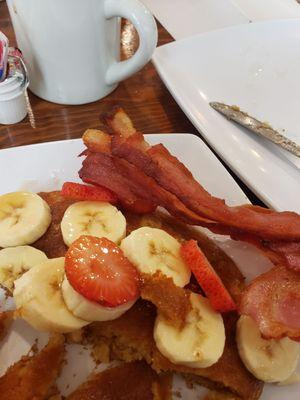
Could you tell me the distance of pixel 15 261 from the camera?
3.21 feet

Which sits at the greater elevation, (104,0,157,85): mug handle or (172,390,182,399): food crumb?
(104,0,157,85): mug handle

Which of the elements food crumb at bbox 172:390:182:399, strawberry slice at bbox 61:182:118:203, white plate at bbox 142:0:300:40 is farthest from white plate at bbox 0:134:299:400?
white plate at bbox 142:0:300:40

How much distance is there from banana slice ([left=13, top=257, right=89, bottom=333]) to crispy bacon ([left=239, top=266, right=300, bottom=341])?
0.35 metres

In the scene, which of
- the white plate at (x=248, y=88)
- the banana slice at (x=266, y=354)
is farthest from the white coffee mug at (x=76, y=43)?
the banana slice at (x=266, y=354)

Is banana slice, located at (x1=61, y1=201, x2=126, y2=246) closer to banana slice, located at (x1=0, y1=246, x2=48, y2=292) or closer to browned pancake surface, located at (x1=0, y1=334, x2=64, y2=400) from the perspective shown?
banana slice, located at (x1=0, y1=246, x2=48, y2=292)

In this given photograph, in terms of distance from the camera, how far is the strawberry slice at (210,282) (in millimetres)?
919

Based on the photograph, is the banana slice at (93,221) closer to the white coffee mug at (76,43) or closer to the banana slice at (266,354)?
the banana slice at (266,354)

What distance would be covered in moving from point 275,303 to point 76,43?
2.90ft

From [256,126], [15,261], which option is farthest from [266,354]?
[256,126]

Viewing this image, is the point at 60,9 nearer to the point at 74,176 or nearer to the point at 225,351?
the point at 74,176

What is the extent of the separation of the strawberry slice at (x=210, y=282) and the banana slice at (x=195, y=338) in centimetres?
2

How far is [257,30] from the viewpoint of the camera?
5.41 ft

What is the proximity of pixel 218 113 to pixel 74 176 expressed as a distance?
509 mm

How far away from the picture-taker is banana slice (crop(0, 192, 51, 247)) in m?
1.01
